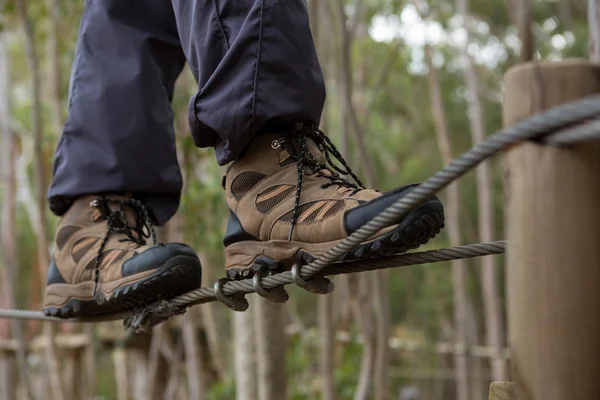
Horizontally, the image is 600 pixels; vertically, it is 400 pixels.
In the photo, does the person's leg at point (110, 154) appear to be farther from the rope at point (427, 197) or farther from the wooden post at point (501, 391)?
the wooden post at point (501, 391)

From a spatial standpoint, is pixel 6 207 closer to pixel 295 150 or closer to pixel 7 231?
pixel 7 231

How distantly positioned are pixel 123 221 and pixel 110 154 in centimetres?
10

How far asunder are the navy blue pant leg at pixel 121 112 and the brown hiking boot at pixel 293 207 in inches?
7.6

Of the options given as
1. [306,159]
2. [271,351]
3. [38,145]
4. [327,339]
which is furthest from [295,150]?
[38,145]

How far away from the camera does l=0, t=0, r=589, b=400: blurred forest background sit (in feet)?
8.20

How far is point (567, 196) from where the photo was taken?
54 centimetres

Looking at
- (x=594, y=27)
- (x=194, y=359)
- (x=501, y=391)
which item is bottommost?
(x=194, y=359)

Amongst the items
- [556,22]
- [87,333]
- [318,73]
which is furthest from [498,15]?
[318,73]

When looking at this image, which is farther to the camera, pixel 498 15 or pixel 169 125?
pixel 498 15

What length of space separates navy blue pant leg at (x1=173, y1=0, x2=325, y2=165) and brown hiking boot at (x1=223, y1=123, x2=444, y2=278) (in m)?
0.03

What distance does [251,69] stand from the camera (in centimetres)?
93

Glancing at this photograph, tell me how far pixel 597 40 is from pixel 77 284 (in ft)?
2.88

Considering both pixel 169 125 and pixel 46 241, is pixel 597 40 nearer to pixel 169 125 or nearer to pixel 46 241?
pixel 169 125

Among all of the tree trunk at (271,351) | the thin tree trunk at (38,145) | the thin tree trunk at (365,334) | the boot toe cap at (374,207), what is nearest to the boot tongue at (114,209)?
the boot toe cap at (374,207)
